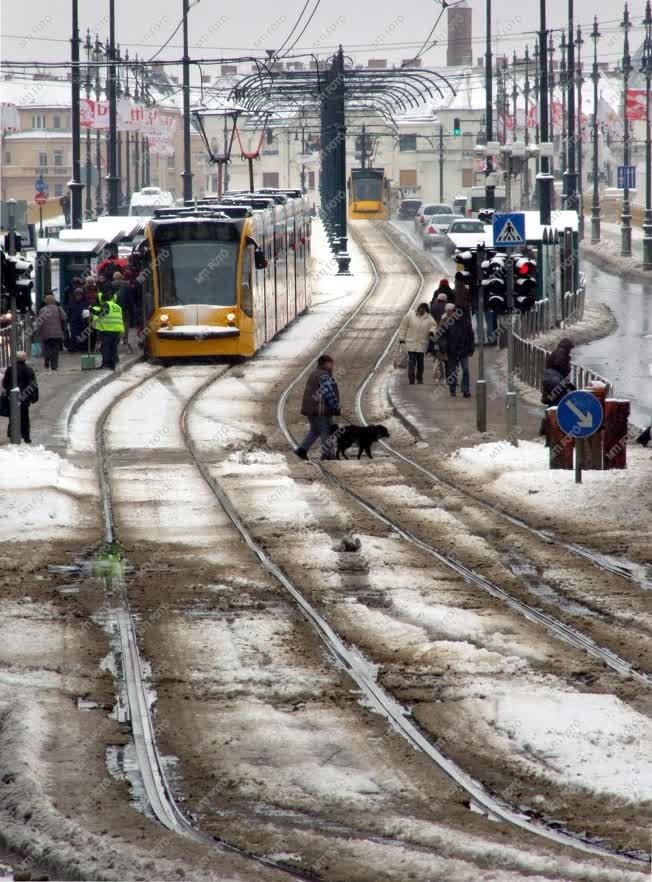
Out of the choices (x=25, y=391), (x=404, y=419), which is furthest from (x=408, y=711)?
(x=404, y=419)

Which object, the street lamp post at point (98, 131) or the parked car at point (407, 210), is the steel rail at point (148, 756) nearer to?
the street lamp post at point (98, 131)

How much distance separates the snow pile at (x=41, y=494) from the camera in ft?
54.2

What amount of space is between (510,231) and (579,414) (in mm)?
4749

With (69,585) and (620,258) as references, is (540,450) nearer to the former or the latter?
(69,585)

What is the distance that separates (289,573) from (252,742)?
504 centimetres

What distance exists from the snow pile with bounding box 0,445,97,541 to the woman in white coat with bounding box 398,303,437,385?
9172 mm

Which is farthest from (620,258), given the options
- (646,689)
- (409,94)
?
(646,689)

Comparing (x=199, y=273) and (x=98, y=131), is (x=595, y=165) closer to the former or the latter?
(x=98, y=131)

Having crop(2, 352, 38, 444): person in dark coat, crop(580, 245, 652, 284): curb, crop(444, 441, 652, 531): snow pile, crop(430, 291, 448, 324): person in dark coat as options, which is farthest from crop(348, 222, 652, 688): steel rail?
crop(580, 245, 652, 284): curb

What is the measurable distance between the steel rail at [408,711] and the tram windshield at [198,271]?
12.9 m

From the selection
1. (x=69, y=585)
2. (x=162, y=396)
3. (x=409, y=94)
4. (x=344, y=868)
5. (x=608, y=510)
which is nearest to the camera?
(x=344, y=868)

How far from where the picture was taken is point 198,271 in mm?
31641

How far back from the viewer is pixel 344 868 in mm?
7223

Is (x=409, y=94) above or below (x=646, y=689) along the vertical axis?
above
